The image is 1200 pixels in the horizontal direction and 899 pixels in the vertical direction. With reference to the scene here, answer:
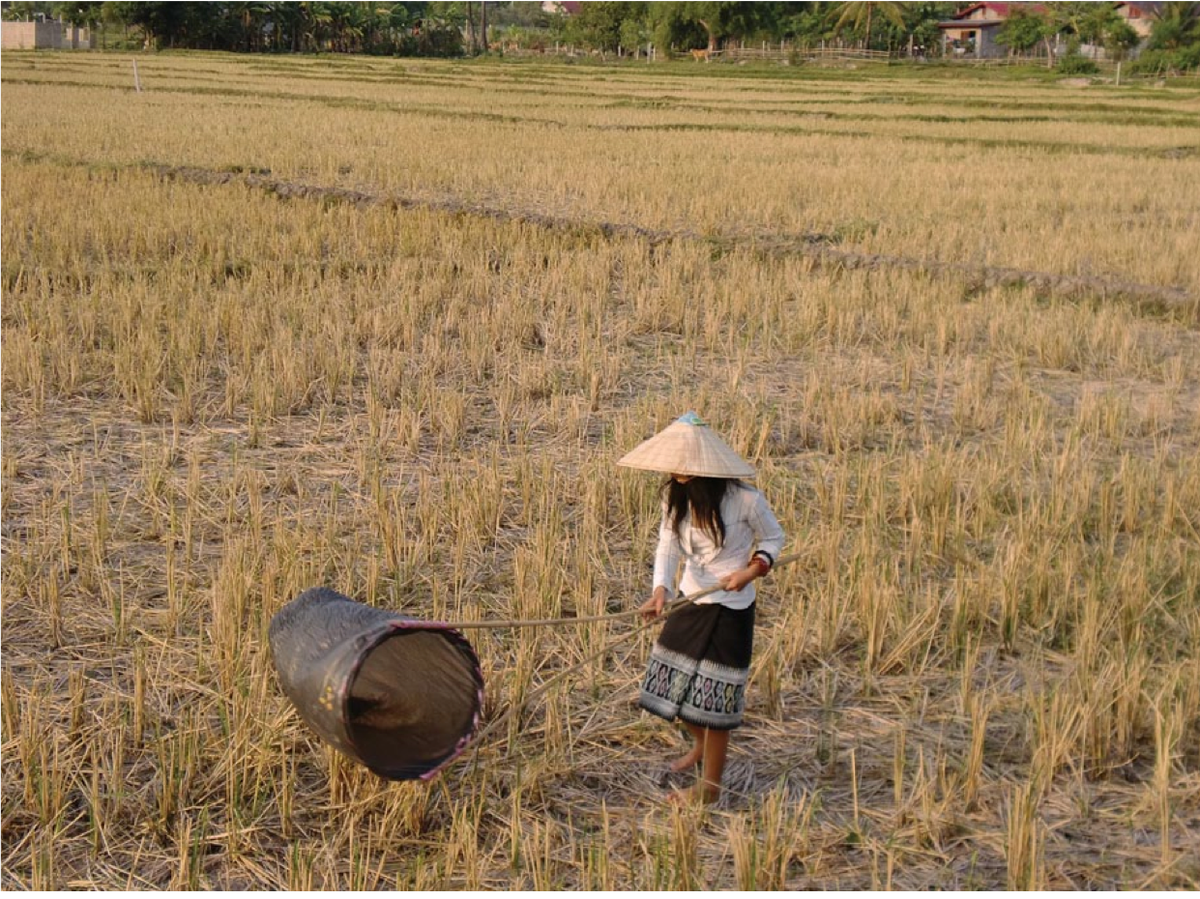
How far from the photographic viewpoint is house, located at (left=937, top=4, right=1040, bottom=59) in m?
63.8

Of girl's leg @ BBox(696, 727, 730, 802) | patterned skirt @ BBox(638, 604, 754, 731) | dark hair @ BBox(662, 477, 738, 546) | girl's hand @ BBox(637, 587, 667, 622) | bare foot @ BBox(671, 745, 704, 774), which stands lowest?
bare foot @ BBox(671, 745, 704, 774)

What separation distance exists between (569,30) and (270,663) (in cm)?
6458

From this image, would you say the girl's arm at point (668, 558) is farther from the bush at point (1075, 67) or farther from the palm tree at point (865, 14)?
the palm tree at point (865, 14)

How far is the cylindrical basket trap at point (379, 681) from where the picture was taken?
247 centimetres

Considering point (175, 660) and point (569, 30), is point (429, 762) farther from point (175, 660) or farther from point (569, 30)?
point (569, 30)

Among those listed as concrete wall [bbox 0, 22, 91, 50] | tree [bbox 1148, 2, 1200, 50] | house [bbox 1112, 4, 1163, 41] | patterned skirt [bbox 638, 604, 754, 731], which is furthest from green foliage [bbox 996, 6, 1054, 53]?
patterned skirt [bbox 638, 604, 754, 731]

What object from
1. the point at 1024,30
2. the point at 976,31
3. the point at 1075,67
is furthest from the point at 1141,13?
the point at 1075,67

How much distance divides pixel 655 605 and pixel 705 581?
13cm

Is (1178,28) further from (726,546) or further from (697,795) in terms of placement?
(697,795)

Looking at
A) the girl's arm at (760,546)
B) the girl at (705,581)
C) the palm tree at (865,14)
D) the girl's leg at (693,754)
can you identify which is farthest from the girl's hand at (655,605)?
the palm tree at (865,14)

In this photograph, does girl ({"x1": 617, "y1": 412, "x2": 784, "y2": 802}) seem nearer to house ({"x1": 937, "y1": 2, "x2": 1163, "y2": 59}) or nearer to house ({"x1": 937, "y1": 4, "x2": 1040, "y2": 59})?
house ({"x1": 937, "y1": 2, "x2": 1163, "y2": 59})

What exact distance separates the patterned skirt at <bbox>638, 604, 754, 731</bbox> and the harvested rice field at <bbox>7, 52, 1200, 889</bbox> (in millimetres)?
175

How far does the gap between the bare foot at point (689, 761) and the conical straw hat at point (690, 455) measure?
0.61 m

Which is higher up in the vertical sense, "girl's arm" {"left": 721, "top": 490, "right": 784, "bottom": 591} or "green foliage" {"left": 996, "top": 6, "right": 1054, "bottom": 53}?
"green foliage" {"left": 996, "top": 6, "right": 1054, "bottom": 53}
